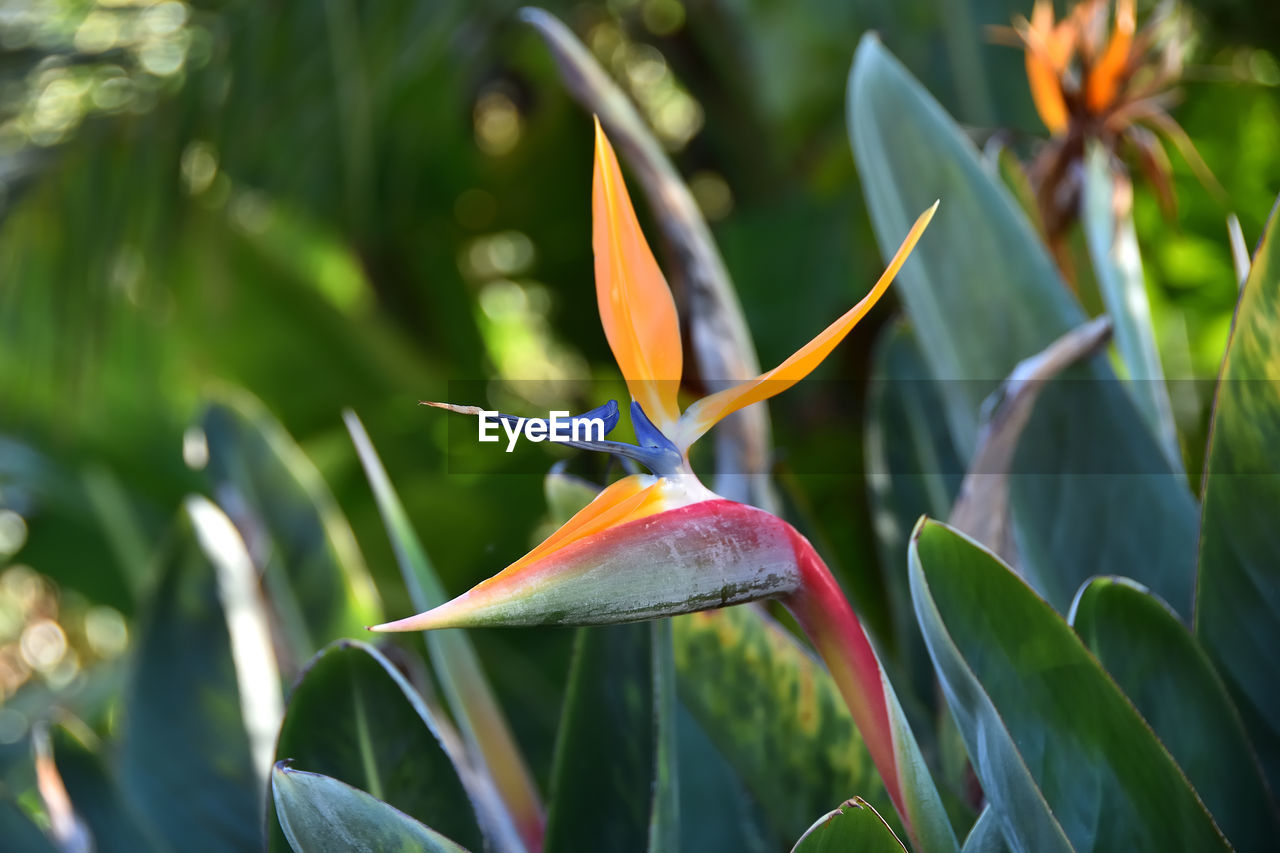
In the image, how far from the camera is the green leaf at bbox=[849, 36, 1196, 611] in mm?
346

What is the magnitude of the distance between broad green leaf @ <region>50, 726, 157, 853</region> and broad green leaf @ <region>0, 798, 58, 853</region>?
1.1 inches

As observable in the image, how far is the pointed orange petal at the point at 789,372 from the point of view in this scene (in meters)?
0.18

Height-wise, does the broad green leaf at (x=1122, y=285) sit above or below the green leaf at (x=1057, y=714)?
above

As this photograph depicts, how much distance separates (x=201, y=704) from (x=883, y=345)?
0.37m

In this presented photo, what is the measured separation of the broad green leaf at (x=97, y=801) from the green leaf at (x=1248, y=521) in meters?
0.42

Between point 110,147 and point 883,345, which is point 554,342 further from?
point 883,345

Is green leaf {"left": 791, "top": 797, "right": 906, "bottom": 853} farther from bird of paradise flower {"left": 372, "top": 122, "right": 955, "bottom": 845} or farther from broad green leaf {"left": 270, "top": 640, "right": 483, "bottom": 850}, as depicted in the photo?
broad green leaf {"left": 270, "top": 640, "right": 483, "bottom": 850}

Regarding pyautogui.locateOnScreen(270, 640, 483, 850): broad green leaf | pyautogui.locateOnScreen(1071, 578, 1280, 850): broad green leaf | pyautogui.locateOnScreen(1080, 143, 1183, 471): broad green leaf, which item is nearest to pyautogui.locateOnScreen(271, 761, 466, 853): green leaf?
pyautogui.locateOnScreen(270, 640, 483, 850): broad green leaf

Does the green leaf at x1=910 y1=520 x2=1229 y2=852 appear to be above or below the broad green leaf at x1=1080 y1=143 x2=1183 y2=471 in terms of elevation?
below

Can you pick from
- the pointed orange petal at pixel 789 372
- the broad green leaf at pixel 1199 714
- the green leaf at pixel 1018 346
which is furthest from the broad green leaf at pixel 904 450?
the pointed orange petal at pixel 789 372

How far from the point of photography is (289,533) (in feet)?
1.59

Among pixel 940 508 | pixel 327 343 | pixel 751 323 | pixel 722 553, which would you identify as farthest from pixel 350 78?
pixel 722 553

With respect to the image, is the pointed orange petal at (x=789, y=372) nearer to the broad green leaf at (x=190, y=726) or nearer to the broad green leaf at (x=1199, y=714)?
the broad green leaf at (x=1199, y=714)

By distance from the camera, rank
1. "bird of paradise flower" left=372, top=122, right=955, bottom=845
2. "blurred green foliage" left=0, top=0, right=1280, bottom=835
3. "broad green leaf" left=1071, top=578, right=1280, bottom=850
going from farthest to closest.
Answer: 1. "blurred green foliage" left=0, top=0, right=1280, bottom=835
2. "broad green leaf" left=1071, top=578, right=1280, bottom=850
3. "bird of paradise flower" left=372, top=122, right=955, bottom=845
